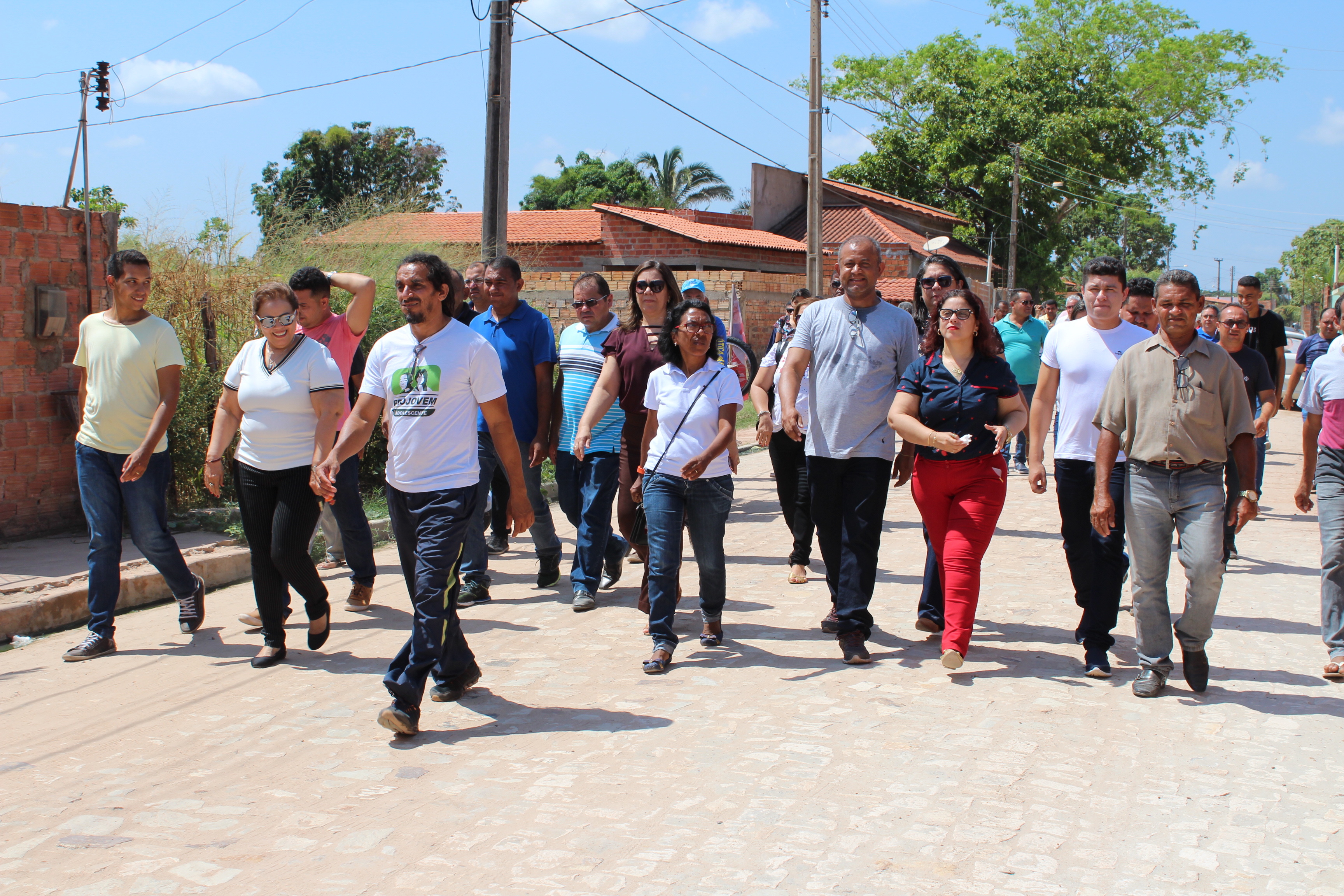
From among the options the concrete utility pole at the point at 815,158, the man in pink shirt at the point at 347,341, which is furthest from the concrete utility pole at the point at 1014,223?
the man in pink shirt at the point at 347,341

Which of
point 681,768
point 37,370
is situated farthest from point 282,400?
point 37,370

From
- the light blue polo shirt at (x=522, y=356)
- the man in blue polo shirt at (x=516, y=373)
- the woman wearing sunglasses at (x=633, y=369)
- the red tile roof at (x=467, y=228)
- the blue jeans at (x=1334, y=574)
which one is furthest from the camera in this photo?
the red tile roof at (x=467, y=228)

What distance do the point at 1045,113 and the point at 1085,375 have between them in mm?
40551

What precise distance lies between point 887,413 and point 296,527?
300 cm

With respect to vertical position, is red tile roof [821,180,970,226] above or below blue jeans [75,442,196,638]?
above

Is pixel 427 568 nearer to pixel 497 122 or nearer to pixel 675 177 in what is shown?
pixel 497 122

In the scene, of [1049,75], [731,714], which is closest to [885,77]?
[1049,75]

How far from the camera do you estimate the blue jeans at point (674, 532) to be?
17.8 ft

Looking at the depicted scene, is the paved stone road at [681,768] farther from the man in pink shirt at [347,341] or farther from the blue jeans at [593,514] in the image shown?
the man in pink shirt at [347,341]

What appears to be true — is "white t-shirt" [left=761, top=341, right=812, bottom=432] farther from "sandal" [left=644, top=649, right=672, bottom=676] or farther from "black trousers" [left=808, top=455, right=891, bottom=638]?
"sandal" [left=644, top=649, right=672, bottom=676]

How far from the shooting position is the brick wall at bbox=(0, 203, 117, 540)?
7.92 m

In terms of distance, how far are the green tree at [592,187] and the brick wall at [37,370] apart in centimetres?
4538

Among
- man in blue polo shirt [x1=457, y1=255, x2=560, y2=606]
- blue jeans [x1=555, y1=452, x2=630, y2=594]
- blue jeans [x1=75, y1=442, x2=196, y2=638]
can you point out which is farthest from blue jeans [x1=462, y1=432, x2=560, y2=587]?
blue jeans [x1=75, y1=442, x2=196, y2=638]

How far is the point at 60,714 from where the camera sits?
16.0ft
